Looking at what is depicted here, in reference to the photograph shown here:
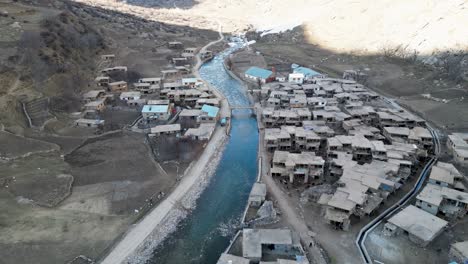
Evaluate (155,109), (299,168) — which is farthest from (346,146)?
(155,109)

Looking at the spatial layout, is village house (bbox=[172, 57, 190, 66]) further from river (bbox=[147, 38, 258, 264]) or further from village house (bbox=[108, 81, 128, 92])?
river (bbox=[147, 38, 258, 264])

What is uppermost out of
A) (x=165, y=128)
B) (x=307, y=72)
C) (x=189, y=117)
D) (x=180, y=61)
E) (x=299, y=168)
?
(x=180, y=61)

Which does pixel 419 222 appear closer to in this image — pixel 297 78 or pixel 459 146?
pixel 459 146

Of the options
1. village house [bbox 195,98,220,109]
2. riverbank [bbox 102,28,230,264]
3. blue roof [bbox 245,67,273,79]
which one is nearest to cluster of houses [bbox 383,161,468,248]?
riverbank [bbox 102,28,230,264]

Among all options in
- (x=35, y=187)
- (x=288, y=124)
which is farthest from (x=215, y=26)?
(x=35, y=187)

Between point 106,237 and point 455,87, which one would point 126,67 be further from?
point 455,87

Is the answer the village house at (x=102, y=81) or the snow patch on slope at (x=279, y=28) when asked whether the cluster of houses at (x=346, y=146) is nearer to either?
the village house at (x=102, y=81)
